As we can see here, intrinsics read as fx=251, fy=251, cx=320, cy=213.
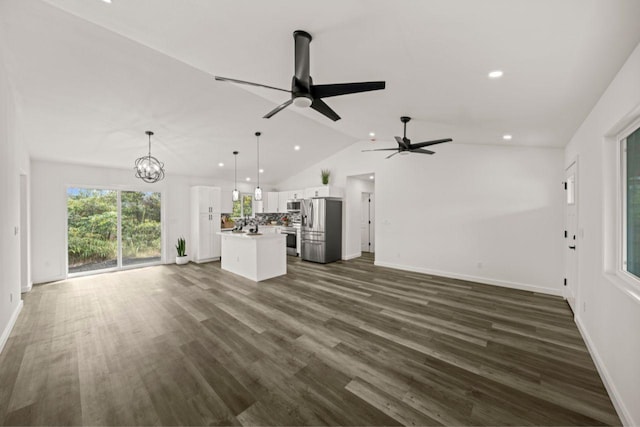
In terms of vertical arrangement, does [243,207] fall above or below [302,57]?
below

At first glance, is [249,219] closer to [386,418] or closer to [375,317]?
[375,317]

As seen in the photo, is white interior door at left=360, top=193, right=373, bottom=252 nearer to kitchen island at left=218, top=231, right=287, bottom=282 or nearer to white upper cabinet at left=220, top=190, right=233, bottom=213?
kitchen island at left=218, top=231, right=287, bottom=282

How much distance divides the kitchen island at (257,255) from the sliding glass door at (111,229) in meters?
2.49

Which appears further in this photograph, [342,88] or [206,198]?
[206,198]

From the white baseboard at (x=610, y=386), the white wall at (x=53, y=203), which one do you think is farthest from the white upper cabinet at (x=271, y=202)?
the white baseboard at (x=610, y=386)

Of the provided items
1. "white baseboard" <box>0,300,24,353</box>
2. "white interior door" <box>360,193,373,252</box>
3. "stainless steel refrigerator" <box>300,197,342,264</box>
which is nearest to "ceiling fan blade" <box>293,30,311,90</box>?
"white baseboard" <box>0,300,24,353</box>

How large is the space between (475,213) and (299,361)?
4.63 meters

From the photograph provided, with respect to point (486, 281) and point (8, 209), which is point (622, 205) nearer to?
point (486, 281)

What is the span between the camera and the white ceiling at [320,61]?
1.64 m

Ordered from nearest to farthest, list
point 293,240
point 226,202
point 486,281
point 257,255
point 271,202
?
point 486,281, point 257,255, point 293,240, point 226,202, point 271,202

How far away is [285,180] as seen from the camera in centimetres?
910

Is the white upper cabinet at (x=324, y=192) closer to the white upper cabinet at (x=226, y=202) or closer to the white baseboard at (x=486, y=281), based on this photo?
the white baseboard at (x=486, y=281)

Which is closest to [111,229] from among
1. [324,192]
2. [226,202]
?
[226,202]

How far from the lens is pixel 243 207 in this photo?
8.80 meters
